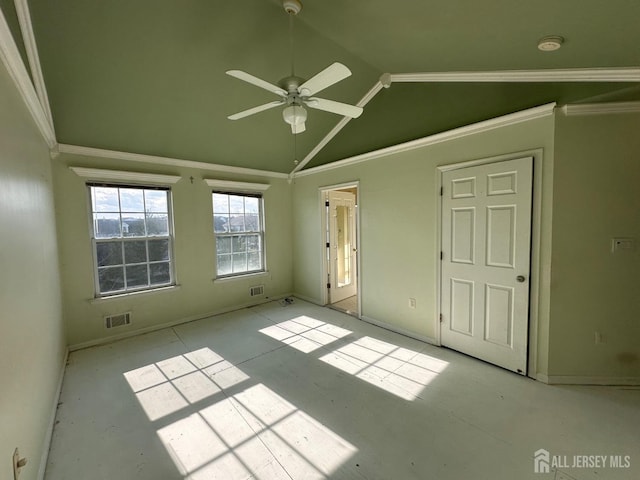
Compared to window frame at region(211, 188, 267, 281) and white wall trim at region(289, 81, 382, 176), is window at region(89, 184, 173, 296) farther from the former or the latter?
white wall trim at region(289, 81, 382, 176)

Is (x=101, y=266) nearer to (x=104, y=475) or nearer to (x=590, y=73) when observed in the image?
(x=104, y=475)

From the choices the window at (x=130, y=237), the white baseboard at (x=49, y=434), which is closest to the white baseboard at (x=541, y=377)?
the white baseboard at (x=49, y=434)

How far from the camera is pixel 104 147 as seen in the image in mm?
3242

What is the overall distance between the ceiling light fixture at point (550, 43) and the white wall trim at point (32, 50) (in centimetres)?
330

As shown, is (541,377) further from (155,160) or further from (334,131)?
(155,160)

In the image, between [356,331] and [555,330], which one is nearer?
[555,330]

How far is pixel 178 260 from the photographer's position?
3.93 m

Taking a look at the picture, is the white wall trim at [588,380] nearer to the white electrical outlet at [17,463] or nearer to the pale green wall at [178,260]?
the white electrical outlet at [17,463]

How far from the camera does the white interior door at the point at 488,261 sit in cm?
249

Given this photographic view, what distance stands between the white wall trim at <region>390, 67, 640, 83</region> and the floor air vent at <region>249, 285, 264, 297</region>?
151 inches

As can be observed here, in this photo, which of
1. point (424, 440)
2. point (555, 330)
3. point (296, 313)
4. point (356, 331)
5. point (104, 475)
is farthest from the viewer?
point (296, 313)

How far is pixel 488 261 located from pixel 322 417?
212 centimetres

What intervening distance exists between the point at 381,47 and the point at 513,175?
1708 millimetres

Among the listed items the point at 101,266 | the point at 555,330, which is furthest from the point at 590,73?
the point at 101,266
